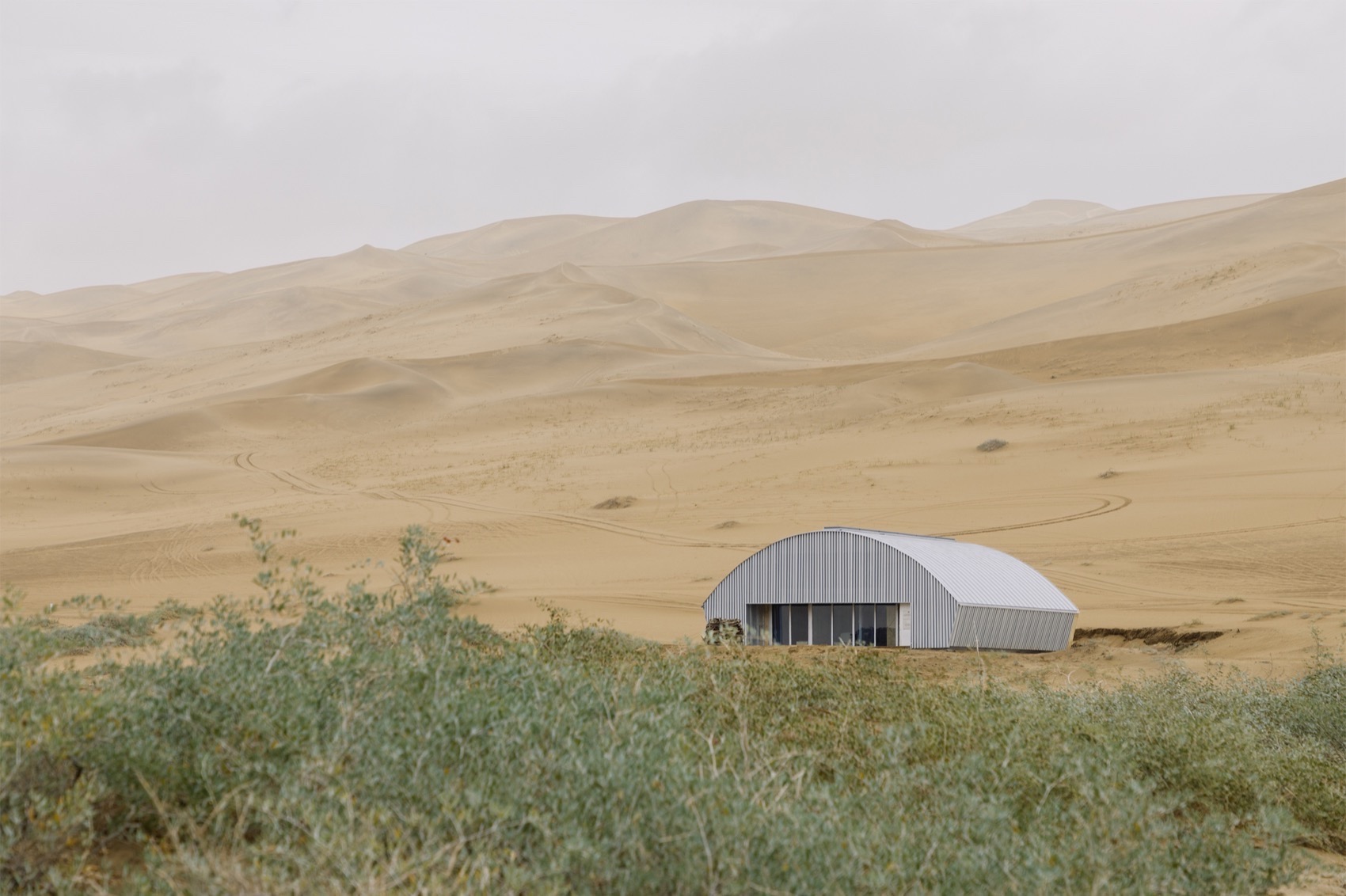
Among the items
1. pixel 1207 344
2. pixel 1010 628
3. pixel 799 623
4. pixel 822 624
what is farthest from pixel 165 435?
pixel 1010 628

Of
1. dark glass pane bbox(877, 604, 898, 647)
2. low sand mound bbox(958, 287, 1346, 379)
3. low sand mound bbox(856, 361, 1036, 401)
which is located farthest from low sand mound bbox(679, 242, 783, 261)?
dark glass pane bbox(877, 604, 898, 647)

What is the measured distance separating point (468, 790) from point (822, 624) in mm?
16670

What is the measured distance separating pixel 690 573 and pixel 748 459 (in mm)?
15469

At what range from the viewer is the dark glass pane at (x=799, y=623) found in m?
22.1

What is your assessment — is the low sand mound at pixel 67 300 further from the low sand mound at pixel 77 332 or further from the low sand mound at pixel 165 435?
the low sand mound at pixel 165 435

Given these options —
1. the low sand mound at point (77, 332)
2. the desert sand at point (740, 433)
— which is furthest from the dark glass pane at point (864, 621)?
the low sand mound at point (77, 332)

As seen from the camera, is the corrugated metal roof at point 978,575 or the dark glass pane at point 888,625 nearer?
the corrugated metal roof at point 978,575

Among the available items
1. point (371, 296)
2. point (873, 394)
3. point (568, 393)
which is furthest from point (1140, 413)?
point (371, 296)

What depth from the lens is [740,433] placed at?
52.6m

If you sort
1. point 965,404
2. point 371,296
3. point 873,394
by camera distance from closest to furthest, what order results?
point 965,404 < point 873,394 < point 371,296

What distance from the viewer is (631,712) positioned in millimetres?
7293

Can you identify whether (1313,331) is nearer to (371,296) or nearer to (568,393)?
(568,393)

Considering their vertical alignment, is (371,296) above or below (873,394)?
above

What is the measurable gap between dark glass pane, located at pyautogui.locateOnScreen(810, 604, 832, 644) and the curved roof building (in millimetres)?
13
